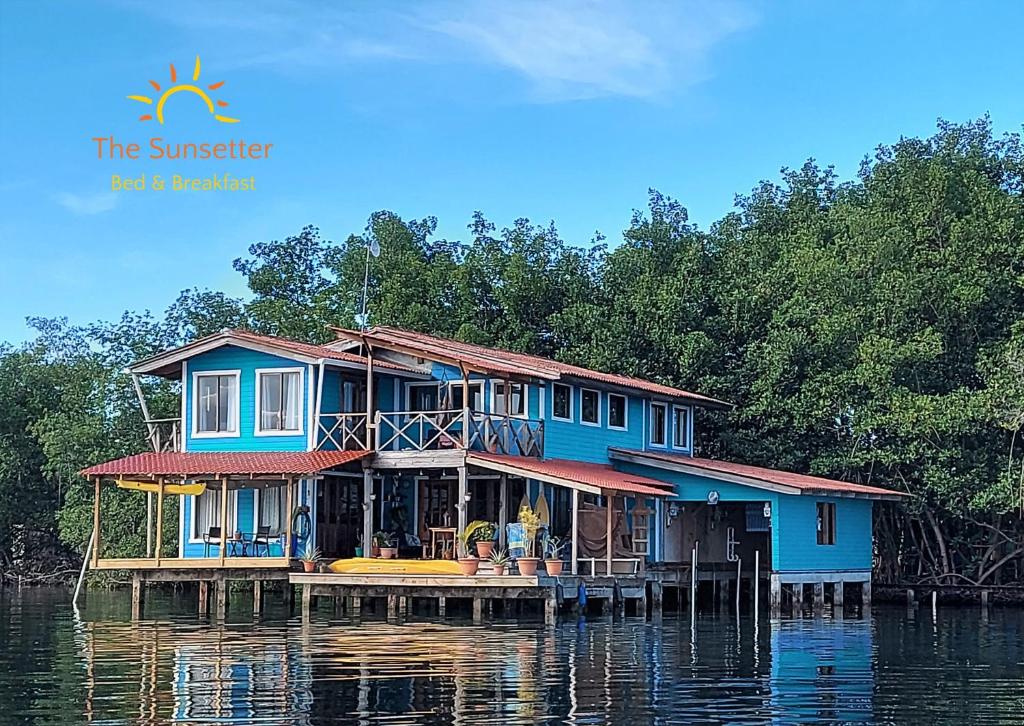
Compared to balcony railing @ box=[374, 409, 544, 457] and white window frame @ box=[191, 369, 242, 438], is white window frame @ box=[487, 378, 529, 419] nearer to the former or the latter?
balcony railing @ box=[374, 409, 544, 457]

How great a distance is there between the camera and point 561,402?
3588 centimetres

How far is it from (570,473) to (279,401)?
7274 mm

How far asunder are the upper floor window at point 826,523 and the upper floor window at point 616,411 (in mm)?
5385

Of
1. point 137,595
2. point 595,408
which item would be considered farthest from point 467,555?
point 595,408

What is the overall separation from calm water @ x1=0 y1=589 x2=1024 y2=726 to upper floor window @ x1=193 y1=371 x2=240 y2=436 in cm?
550

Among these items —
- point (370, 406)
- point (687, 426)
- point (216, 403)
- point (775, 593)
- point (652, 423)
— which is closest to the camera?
point (370, 406)

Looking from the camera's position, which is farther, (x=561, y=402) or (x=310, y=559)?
(x=561, y=402)

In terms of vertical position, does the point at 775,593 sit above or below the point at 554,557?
below

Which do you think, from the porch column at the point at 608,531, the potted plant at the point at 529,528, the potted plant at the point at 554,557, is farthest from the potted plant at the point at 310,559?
the porch column at the point at 608,531

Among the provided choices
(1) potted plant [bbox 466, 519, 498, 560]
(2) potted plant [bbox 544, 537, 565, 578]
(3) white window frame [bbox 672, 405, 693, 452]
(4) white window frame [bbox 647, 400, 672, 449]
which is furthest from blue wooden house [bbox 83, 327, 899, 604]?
(3) white window frame [bbox 672, 405, 693, 452]

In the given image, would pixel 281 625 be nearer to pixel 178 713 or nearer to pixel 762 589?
pixel 178 713

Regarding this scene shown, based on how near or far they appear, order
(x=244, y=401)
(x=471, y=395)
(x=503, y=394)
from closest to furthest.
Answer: (x=244, y=401) → (x=503, y=394) → (x=471, y=395)

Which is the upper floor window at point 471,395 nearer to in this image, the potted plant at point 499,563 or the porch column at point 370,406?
the porch column at point 370,406

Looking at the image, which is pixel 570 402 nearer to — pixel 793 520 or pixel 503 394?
pixel 503 394
